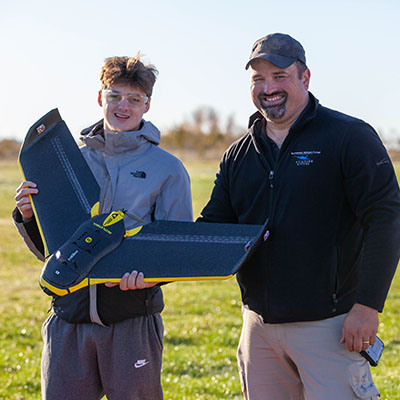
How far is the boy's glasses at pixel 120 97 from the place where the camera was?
134 inches

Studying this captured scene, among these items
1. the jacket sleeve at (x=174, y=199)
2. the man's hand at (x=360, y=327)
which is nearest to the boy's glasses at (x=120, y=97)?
the jacket sleeve at (x=174, y=199)

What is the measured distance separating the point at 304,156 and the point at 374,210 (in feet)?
1.62

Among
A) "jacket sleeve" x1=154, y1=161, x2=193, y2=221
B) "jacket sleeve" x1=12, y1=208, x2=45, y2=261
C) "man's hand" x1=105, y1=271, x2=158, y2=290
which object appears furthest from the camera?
"jacket sleeve" x1=12, y1=208, x2=45, y2=261

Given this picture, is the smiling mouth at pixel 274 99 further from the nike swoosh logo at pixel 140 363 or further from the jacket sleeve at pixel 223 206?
the nike swoosh logo at pixel 140 363

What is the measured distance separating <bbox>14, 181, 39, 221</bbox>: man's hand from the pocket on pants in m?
2.05

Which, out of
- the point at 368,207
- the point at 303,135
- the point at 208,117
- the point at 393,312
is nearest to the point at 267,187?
the point at 303,135

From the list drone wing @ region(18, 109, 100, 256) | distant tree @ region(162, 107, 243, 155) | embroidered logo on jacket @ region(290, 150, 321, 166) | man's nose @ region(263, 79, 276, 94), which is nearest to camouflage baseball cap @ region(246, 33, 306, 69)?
man's nose @ region(263, 79, 276, 94)

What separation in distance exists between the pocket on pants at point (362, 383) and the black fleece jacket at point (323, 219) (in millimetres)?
311

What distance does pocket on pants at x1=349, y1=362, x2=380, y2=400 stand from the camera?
9.83ft

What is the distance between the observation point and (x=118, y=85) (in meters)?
3.41

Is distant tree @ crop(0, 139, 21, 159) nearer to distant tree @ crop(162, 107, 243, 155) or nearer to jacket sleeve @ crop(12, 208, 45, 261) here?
distant tree @ crop(162, 107, 243, 155)

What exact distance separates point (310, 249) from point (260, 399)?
38.8 inches

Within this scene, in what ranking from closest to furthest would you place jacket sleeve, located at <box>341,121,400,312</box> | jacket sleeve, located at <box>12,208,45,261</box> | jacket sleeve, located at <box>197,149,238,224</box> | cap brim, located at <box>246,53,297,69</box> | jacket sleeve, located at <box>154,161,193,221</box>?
jacket sleeve, located at <box>341,121,400,312</box>
cap brim, located at <box>246,53,297,69</box>
jacket sleeve, located at <box>154,161,193,221</box>
jacket sleeve, located at <box>12,208,45,261</box>
jacket sleeve, located at <box>197,149,238,224</box>

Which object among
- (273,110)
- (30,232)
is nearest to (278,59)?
(273,110)
